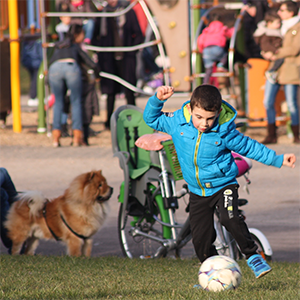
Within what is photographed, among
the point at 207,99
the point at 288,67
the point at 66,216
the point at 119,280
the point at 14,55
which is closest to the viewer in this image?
the point at 207,99

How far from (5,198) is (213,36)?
729 cm

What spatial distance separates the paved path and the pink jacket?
2627 mm

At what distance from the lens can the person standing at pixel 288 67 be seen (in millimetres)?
11242

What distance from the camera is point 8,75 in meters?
12.3

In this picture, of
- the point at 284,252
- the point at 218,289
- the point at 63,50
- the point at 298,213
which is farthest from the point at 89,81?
the point at 218,289

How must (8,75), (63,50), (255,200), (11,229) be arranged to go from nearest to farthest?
(11,229) < (255,200) < (63,50) < (8,75)

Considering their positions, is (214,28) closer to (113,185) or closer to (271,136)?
(271,136)

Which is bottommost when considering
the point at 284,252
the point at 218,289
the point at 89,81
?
the point at 284,252

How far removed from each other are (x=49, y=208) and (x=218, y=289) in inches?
109

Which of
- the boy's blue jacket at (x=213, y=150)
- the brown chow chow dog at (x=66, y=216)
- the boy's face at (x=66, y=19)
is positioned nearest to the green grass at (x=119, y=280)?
the brown chow chow dog at (x=66, y=216)

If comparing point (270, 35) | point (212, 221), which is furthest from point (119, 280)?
point (270, 35)

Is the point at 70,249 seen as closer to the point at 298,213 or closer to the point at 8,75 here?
the point at 298,213

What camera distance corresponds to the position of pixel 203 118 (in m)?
4.06

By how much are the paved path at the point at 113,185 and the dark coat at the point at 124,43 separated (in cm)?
187
